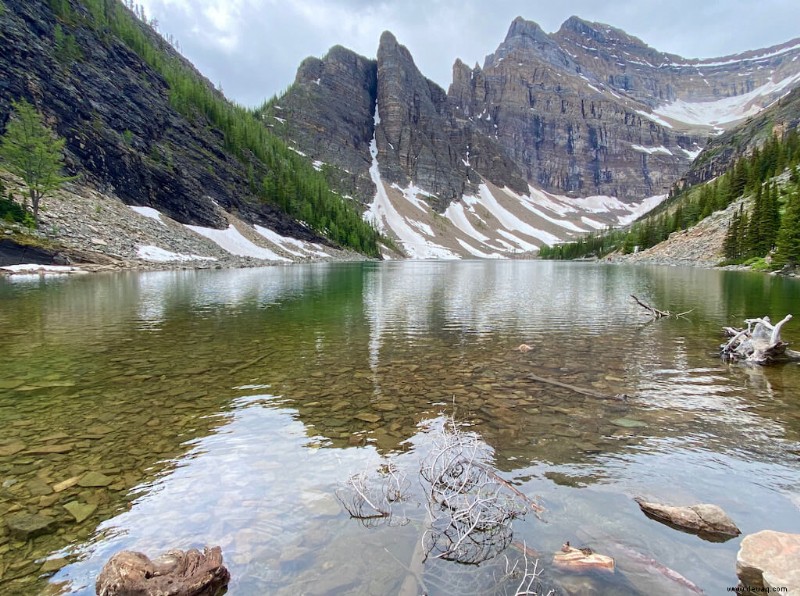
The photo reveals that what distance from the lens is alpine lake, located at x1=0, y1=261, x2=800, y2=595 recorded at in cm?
499

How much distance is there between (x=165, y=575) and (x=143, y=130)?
116456 mm

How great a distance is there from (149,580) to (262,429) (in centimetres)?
468

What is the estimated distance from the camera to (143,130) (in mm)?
97125

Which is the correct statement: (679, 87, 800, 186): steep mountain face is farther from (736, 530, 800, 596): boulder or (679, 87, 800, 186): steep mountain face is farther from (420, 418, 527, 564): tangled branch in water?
(420, 418, 527, 564): tangled branch in water

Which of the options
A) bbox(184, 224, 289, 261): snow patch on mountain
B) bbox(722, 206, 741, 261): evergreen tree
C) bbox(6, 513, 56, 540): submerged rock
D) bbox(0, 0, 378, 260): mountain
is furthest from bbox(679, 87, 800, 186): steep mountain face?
bbox(6, 513, 56, 540): submerged rock

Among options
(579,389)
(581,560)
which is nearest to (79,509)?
(581,560)

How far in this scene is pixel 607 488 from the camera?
6547 mm

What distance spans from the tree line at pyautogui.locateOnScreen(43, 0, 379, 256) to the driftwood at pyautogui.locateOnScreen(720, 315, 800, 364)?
125 meters

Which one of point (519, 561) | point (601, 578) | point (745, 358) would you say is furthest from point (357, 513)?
point (745, 358)

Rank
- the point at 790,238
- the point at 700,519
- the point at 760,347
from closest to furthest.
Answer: the point at 700,519 < the point at 760,347 < the point at 790,238

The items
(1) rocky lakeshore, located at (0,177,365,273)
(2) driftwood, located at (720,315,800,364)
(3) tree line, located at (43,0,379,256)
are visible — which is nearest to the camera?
(2) driftwood, located at (720,315,800,364)

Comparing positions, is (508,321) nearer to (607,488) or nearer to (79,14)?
(607,488)

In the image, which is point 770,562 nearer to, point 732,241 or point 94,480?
point 94,480

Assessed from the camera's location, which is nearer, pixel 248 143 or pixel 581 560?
pixel 581 560
